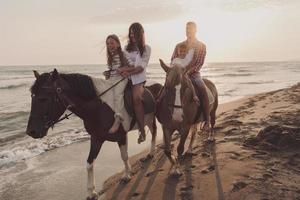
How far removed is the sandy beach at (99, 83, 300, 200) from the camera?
552 centimetres

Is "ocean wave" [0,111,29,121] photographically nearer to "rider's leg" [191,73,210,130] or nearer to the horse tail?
the horse tail

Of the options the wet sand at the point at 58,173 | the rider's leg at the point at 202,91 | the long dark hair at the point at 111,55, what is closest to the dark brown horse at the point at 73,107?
the long dark hair at the point at 111,55

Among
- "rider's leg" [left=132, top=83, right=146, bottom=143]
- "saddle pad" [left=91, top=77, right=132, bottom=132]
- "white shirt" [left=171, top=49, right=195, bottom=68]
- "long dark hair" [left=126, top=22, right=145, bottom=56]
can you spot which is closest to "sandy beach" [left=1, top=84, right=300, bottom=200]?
"rider's leg" [left=132, top=83, right=146, bottom=143]

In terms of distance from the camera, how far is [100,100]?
6.37 metres

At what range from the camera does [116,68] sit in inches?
271

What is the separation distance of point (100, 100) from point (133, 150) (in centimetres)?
400

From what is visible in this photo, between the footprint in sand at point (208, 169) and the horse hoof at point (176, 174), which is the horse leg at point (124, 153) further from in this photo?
the footprint in sand at point (208, 169)

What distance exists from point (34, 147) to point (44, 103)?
5.88 meters

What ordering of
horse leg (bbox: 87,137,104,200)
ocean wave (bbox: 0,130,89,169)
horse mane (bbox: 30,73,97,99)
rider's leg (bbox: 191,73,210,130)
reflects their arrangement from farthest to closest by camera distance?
1. ocean wave (bbox: 0,130,89,169)
2. rider's leg (bbox: 191,73,210,130)
3. horse leg (bbox: 87,137,104,200)
4. horse mane (bbox: 30,73,97,99)

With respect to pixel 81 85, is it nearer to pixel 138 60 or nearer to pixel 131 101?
pixel 131 101

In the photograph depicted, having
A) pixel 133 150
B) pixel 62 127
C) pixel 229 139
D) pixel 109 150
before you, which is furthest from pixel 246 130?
pixel 62 127

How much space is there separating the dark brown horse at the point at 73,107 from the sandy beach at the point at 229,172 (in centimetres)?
80

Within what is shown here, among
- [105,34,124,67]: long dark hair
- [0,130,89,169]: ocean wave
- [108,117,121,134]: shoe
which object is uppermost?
[105,34,124,67]: long dark hair

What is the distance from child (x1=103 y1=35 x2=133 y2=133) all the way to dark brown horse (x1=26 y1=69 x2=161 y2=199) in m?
0.14
